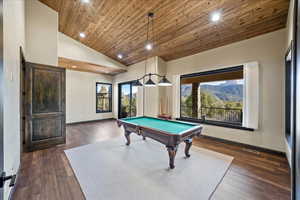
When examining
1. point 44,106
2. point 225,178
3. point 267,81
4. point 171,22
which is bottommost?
point 225,178

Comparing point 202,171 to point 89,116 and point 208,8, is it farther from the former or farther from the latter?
point 89,116

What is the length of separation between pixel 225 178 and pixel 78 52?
19.6ft

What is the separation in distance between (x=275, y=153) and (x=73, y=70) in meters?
8.13

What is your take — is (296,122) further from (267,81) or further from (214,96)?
(214,96)

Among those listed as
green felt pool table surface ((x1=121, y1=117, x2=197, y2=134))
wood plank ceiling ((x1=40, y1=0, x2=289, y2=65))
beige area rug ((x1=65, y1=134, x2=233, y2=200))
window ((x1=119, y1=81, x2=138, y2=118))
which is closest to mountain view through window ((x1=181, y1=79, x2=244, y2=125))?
wood plank ceiling ((x1=40, y1=0, x2=289, y2=65))

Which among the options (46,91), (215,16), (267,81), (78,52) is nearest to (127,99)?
(78,52)

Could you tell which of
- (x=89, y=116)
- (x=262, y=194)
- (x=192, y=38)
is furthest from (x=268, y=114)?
(x=89, y=116)

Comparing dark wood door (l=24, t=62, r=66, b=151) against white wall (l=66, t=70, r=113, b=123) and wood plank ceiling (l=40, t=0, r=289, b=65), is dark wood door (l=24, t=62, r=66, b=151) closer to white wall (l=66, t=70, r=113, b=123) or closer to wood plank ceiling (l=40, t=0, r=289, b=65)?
wood plank ceiling (l=40, t=0, r=289, b=65)

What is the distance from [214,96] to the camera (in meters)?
4.93

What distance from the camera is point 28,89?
132 inches

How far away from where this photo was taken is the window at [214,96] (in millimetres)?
4281

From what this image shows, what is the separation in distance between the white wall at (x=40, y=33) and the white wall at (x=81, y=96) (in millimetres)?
2794

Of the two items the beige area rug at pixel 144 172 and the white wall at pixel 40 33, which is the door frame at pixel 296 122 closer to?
the beige area rug at pixel 144 172

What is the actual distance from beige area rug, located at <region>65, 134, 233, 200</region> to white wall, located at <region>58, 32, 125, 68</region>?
3.47 m
